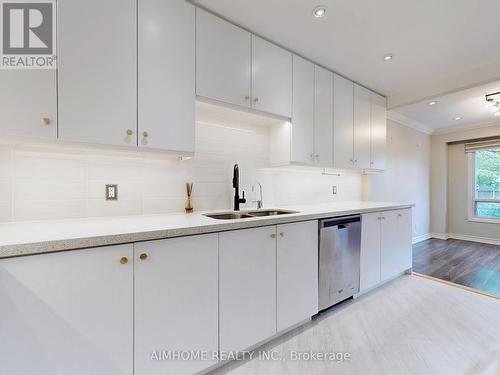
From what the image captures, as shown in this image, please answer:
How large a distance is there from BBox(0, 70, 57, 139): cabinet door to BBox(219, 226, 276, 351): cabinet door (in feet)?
3.56

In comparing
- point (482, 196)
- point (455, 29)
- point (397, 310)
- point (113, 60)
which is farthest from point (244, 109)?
point (482, 196)

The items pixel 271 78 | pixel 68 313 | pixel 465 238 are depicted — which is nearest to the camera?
pixel 68 313

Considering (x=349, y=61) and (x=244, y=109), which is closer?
(x=244, y=109)

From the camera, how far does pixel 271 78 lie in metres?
1.95

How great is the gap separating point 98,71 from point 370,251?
2.74m

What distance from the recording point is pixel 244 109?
183cm

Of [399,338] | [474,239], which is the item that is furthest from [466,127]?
[399,338]

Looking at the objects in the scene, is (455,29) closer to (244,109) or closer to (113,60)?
(244,109)

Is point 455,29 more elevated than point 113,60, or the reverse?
point 455,29

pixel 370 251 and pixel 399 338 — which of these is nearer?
pixel 399 338

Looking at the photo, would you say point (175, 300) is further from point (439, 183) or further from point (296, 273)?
point (439, 183)

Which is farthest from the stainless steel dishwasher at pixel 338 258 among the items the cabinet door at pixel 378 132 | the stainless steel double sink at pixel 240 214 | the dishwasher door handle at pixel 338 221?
the cabinet door at pixel 378 132

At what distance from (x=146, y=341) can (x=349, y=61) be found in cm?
287

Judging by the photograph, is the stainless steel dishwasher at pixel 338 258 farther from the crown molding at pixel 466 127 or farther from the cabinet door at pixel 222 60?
the crown molding at pixel 466 127
